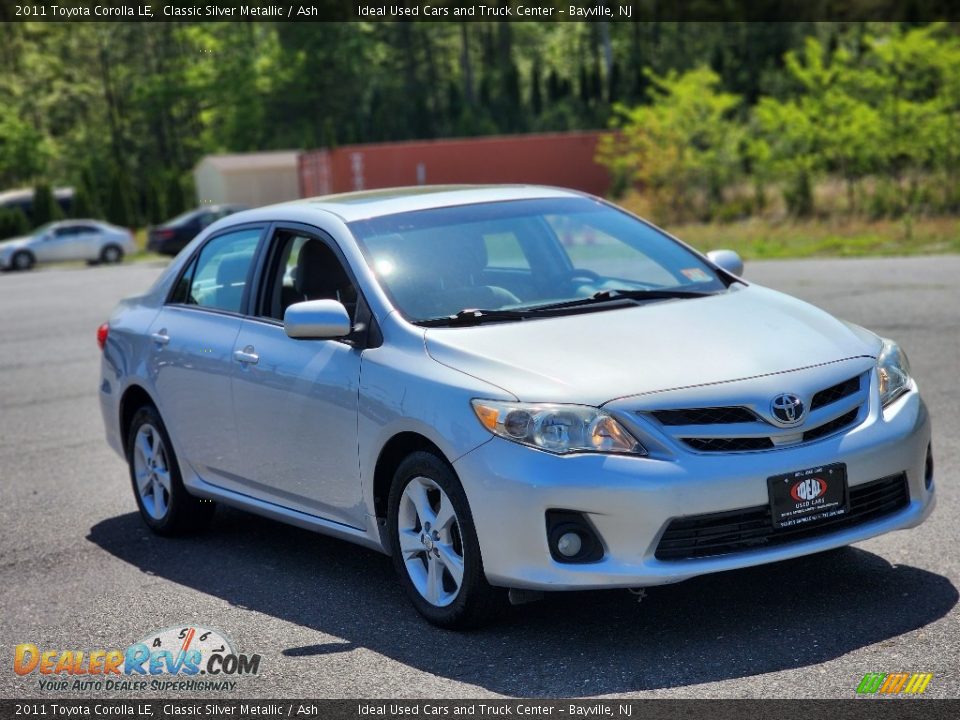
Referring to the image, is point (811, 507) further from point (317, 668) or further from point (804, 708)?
point (317, 668)

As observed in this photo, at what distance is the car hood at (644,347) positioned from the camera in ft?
16.1

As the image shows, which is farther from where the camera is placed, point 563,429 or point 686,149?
point 686,149

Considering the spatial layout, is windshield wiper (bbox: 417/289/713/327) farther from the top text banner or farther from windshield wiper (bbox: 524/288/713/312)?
the top text banner

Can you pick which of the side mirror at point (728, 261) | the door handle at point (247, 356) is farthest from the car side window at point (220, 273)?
the side mirror at point (728, 261)

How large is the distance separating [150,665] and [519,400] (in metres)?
1.67

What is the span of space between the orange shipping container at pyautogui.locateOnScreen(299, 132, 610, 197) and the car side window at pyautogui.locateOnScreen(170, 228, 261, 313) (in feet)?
139

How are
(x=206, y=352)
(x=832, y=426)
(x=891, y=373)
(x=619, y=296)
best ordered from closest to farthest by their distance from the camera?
(x=832, y=426) < (x=891, y=373) < (x=619, y=296) < (x=206, y=352)

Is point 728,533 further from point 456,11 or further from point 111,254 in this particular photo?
point 456,11

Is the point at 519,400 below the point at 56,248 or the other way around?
the other way around

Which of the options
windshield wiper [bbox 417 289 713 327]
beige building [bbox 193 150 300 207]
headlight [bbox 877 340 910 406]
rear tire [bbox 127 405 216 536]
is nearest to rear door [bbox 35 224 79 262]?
beige building [bbox 193 150 300 207]

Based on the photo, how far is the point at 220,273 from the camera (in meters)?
7.07

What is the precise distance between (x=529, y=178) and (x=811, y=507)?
152 ft

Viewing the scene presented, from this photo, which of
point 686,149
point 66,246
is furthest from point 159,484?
point 66,246

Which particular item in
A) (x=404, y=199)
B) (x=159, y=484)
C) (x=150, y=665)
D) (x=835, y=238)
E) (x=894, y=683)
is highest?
(x=404, y=199)
